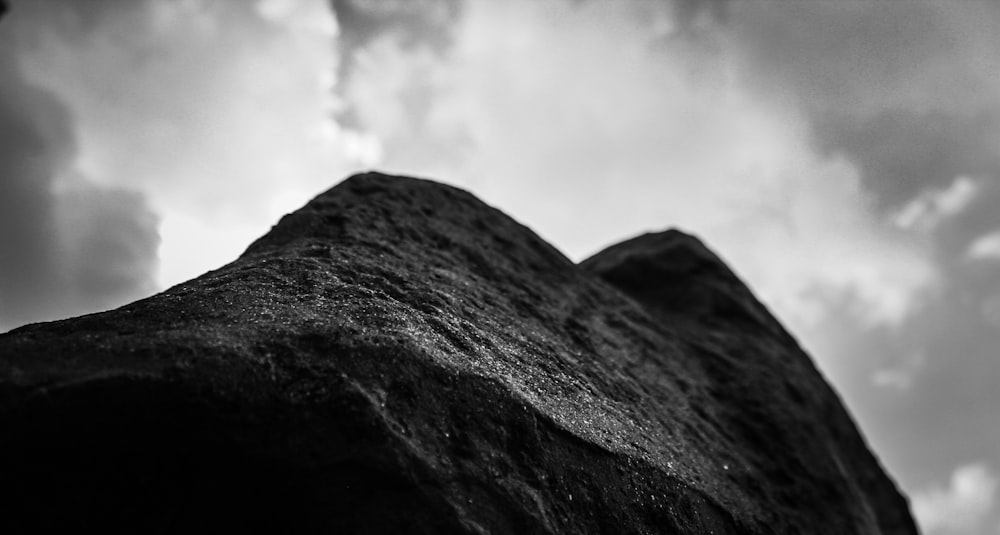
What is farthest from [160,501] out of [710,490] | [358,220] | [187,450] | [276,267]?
[710,490]

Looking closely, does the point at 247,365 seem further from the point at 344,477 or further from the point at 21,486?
the point at 21,486

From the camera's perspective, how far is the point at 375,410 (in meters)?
2.88

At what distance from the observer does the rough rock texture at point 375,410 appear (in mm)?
2580

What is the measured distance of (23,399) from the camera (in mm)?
2453

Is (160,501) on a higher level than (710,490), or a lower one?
lower

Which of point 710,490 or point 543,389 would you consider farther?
point 710,490

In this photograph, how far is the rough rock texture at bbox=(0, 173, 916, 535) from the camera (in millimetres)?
2580

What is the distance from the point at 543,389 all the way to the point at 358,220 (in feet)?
5.86

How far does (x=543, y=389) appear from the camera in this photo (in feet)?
12.8

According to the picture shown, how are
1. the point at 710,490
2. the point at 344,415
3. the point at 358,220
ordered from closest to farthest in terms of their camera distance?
1. the point at 344,415
2. the point at 710,490
3. the point at 358,220

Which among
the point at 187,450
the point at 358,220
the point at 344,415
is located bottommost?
the point at 187,450

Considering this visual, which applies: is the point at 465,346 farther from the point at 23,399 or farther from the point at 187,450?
the point at 23,399

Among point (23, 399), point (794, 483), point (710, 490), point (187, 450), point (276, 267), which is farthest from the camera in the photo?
point (794, 483)

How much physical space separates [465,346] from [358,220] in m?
1.48
